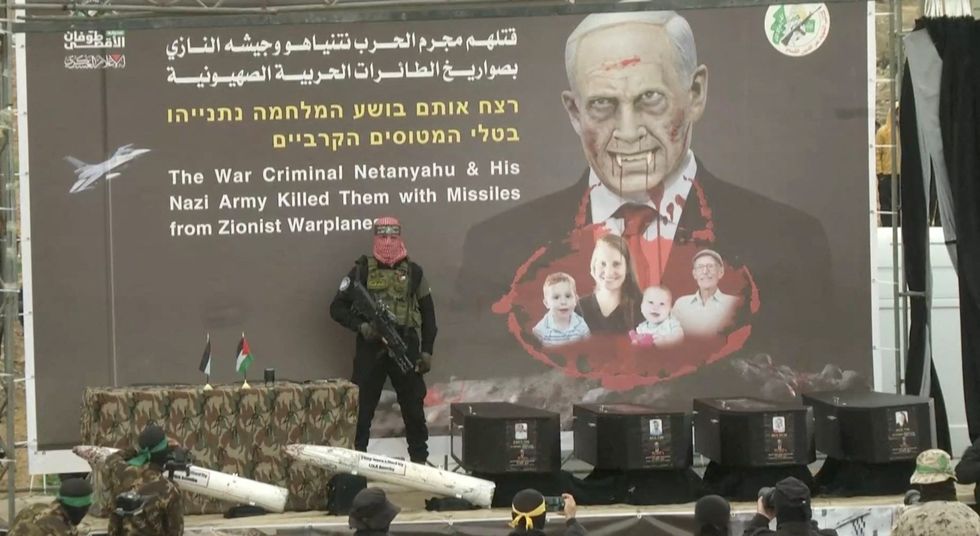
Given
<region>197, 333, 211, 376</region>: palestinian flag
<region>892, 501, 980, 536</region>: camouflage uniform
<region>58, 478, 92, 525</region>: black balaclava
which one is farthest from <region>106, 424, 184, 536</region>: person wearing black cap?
<region>892, 501, 980, 536</region>: camouflage uniform

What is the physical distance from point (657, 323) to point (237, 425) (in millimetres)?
3142

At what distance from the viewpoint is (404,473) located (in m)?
9.23

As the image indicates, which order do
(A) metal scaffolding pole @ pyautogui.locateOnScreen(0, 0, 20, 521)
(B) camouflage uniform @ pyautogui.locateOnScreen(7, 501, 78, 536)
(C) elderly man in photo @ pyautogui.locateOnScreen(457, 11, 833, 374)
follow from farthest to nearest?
(C) elderly man in photo @ pyautogui.locateOnScreen(457, 11, 833, 374), (A) metal scaffolding pole @ pyautogui.locateOnScreen(0, 0, 20, 521), (B) camouflage uniform @ pyautogui.locateOnScreen(7, 501, 78, 536)

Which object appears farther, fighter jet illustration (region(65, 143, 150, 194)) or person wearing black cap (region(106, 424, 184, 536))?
fighter jet illustration (region(65, 143, 150, 194))

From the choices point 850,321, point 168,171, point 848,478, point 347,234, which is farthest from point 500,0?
point 848,478

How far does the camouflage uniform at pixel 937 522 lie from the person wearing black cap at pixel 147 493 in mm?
3586

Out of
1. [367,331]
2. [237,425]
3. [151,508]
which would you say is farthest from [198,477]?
[151,508]

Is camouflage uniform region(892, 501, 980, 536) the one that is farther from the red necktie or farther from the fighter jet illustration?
the fighter jet illustration

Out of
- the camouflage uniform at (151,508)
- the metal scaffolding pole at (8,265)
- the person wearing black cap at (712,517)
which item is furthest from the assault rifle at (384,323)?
the person wearing black cap at (712,517)

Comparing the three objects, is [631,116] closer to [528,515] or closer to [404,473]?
[404,473]

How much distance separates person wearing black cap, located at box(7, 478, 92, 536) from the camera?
19.7ft

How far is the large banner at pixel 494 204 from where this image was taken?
424 inches

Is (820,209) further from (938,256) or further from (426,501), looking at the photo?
(426,501)

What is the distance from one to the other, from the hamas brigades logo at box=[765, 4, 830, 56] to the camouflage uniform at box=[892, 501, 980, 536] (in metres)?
7.10
